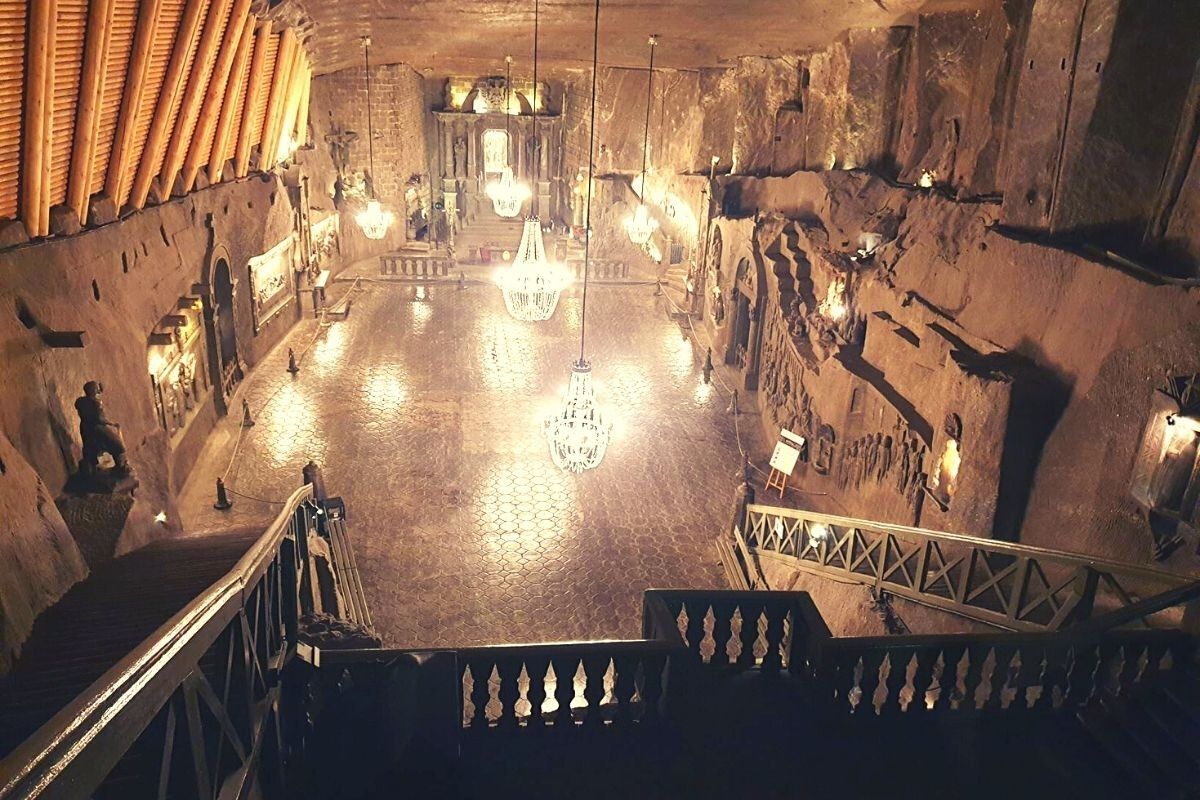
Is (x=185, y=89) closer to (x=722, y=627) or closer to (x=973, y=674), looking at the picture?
(x=722, y=627)

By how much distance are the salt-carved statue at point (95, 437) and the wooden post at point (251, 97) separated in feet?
24.2

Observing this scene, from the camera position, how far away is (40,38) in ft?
21.7

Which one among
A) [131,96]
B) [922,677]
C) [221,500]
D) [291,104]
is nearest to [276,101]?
[291,104]

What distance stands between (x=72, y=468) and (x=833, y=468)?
31.7 ft

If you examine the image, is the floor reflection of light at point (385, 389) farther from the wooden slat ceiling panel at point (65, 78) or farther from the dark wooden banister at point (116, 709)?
the dark wooden banister at point (116, 709)

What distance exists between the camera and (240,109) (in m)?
13.5

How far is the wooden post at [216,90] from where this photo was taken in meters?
10.6

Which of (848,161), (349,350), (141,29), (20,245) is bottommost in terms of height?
(349,350)

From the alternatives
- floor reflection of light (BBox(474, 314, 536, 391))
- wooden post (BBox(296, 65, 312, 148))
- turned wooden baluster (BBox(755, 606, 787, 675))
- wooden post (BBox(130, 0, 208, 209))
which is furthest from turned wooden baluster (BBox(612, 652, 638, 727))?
wooden post (BBox(296, 65, 312, 148))

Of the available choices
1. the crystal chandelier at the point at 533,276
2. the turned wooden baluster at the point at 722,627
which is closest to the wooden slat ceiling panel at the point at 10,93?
the crystal chandelier at the point at 533,276

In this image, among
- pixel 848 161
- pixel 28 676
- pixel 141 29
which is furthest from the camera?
pixel 848 161

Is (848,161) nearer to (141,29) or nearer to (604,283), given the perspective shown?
(604,283)

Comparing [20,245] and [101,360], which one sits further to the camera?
[101,360]

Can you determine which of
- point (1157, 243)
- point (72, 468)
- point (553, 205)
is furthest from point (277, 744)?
point (553, 205)
